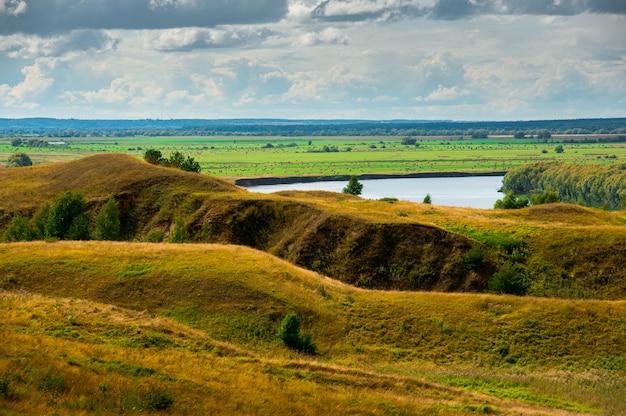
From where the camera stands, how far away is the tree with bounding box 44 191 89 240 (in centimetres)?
8806

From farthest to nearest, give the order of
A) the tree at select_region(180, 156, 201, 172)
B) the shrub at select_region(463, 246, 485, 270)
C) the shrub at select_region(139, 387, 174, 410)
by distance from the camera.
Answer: the tree at select_region(180, 156, 201, 172) → the shrub at select_region(463, 246, 485, 270) → the shrub at select_region(139, 387, 174, 410)

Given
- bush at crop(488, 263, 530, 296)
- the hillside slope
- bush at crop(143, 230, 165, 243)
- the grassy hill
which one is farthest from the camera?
bush at crop(143, 230, 165, 243)

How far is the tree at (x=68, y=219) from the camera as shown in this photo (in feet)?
289

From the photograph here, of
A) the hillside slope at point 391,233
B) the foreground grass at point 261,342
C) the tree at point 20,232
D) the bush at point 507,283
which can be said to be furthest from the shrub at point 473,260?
the tree at point 20,232

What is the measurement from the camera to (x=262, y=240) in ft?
290

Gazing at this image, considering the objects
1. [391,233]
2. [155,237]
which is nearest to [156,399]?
[391,233]

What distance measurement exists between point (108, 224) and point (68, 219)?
601 cm

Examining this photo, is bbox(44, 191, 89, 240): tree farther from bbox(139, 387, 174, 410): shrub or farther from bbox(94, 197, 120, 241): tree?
bbox(139, 387, 174, 410): shrub

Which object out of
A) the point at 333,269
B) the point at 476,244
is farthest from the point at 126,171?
the point at 476,244

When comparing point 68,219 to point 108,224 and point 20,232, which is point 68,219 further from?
point 108,224

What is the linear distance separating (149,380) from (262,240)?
5736 centimetres

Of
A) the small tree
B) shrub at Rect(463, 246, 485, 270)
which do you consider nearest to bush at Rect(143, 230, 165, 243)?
the small tree

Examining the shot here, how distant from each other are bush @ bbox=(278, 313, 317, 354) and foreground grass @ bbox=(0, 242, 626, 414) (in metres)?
1.03

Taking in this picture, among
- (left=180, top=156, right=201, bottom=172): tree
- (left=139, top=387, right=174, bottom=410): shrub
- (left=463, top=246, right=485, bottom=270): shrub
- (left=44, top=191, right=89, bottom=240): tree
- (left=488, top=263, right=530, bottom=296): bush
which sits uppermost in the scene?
(left=180, top=156, right=201, bottom=172): tree
